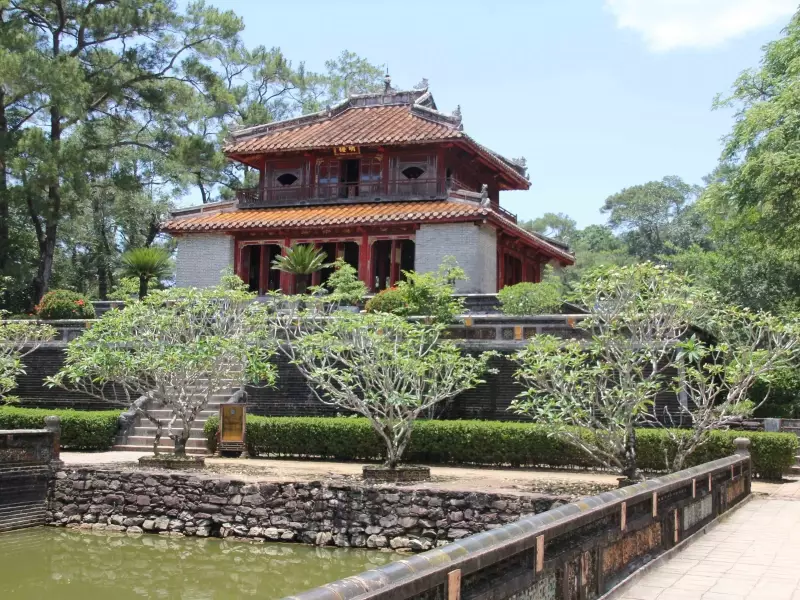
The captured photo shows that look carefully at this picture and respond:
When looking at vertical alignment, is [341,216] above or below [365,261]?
above

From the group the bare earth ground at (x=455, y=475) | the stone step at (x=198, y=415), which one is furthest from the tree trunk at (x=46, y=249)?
the bare earth ground at (x=455, y=475)

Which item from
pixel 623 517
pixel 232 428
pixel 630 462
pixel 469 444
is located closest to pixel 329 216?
pixel 232 428

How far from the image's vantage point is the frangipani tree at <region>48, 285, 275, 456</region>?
15273mm

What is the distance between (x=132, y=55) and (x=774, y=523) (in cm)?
2963

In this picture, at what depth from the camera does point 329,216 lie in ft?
87.9

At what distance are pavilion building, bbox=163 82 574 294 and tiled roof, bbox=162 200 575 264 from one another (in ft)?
0.12

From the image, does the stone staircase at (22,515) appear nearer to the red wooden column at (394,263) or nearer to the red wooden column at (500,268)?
the red wooden column at (394,263)

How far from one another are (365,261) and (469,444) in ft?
36.1

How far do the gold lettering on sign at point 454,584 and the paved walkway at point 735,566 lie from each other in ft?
8.92

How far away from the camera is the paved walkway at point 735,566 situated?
261 inches

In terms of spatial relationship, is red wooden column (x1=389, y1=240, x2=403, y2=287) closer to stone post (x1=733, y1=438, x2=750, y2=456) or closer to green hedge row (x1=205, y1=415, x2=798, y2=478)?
green hedge row (x1=205, y1=415, x2=798, y2=478)

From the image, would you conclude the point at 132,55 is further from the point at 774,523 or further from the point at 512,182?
the point at 774,523

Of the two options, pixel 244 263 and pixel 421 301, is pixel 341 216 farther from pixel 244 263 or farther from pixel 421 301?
pixel 421 301

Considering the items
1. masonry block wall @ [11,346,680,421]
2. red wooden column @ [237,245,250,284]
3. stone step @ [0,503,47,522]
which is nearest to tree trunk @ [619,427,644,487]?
masonry block wall @ [11,346,680,421]
